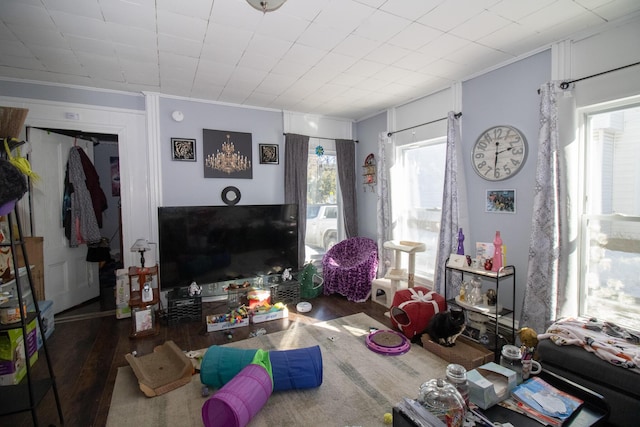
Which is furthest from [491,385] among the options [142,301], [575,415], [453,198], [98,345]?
[98,345]

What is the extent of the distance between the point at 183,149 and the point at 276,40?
1.89 meters

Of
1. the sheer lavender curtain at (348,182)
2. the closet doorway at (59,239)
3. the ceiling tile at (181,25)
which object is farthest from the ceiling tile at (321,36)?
the closet doorway at (59,239)

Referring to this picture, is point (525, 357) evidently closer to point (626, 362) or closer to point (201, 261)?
point (626, 362)

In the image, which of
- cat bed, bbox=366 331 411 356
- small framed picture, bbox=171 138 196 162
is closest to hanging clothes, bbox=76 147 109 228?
small framed picture, bbox=171 138 196 162

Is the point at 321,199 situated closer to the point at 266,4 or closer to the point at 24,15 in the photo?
the point at 266,4

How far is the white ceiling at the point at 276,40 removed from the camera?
1952 millimetres

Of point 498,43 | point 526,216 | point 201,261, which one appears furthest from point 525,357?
point 201,261

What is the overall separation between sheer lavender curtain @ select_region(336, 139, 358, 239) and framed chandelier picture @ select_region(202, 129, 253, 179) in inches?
53.8

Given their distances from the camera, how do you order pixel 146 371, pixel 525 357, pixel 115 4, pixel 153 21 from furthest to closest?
1. pixel 146 371
2. pixel 153 21
3. pixel 115 4
4. pixel 525 357

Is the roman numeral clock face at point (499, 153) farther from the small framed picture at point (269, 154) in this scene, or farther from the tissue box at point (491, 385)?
the small framed picture at point (269, 154)

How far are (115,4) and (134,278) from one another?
235 centimetres

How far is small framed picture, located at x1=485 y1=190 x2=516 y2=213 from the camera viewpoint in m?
2.79

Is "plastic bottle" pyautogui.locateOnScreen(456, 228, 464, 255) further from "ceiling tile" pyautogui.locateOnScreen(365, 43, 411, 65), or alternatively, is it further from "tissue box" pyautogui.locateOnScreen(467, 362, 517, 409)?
"ceiling tile" pyautogui.locateOnScreen(365, 43, 411, 65)

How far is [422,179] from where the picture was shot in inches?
152
